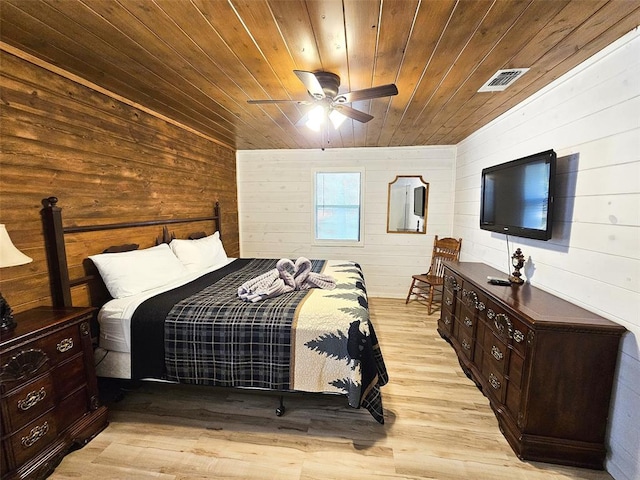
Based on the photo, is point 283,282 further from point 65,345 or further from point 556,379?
→ point 556,379

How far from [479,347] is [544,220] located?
107 cm

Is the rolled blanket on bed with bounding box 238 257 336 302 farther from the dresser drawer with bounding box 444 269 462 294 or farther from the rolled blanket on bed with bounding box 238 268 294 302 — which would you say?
the dresser drawer with bounding box 444 269 462 294

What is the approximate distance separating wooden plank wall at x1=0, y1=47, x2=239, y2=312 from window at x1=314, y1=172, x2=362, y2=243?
205cm

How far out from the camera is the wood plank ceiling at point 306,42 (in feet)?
4.28

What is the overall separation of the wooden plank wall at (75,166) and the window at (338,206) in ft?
6.73

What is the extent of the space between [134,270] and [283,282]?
1.18 metres

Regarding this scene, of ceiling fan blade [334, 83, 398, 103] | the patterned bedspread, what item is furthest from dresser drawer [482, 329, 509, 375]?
ceiling fan blade [334, 83, 398, 103]

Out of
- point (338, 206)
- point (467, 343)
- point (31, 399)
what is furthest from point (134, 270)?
point (338, 206)

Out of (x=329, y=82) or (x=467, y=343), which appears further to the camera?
(x=467, y=343)

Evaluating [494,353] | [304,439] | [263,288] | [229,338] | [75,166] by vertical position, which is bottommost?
[304,439]

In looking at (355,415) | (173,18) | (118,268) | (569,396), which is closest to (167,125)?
(118,268)

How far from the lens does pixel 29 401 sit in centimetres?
143

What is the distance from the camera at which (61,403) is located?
5.24 feet

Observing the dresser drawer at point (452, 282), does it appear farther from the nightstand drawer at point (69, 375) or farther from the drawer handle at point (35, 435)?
the drawer handle at point (35, 435)
